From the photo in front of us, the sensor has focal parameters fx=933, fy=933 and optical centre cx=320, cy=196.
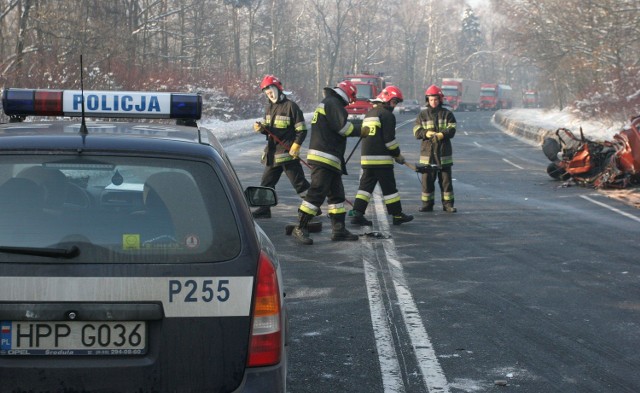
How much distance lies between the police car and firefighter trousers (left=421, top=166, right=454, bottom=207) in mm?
9541

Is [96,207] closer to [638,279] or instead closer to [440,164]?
[638,279]

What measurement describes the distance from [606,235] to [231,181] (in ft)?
27.6

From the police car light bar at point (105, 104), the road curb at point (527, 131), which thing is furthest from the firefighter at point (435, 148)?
the road curb at point (527, 131)

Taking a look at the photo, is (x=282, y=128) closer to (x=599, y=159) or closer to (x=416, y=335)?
(x=416, y=335)

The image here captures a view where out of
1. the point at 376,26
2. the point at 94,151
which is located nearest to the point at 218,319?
the point at 94,151

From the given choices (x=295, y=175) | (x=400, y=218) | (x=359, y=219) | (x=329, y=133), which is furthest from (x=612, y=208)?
(x=329, y=133)

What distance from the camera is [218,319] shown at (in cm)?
336

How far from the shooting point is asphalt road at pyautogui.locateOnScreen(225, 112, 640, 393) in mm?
5477

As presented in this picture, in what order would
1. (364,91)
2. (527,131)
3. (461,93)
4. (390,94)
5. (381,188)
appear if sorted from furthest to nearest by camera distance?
(461,93)
(364,91)
(527,131)
(390,94)
(381,188)

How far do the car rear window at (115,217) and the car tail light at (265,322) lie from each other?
157 mm

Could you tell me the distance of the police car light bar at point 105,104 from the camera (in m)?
4.57

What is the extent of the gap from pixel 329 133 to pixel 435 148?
3508mm

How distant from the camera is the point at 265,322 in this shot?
3.46 meters

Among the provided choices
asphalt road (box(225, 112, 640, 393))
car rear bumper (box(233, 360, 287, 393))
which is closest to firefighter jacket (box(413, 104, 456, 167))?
asphalt road (box(225, 112, 640, 393))
